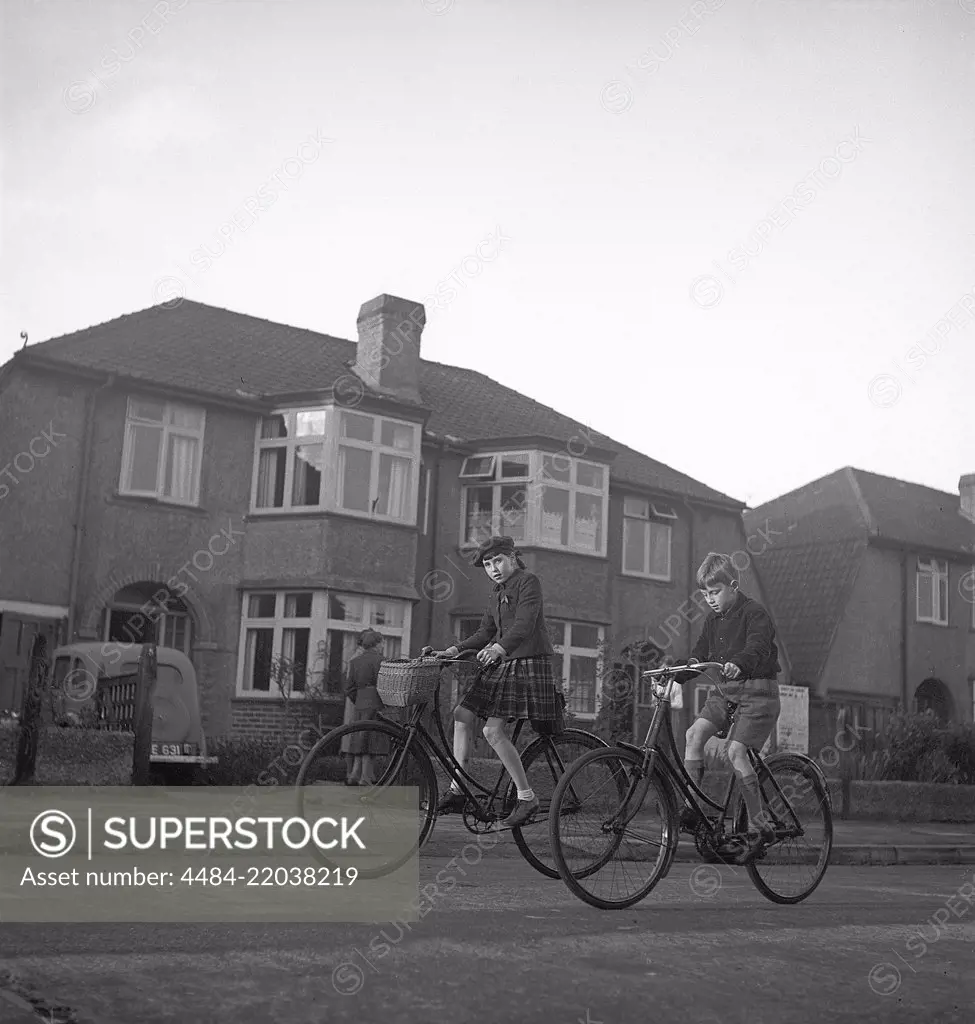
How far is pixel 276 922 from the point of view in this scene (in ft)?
20.2

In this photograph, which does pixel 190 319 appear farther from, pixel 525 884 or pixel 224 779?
pixel 525 884

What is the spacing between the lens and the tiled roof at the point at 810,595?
111ft

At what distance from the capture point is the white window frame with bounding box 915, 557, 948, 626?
3612 cm

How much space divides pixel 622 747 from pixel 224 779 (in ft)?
41.4

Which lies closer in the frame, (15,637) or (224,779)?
(224,779)

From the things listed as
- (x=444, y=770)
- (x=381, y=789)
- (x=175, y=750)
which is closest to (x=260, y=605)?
(x=175, y=750)

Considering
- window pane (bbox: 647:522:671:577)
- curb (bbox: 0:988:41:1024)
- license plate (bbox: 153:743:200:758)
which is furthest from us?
window pane (bbox: 647:522:671:577)

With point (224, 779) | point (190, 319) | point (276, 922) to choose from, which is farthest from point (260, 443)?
point (276, 922)

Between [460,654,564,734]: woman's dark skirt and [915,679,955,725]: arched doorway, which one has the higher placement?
Result: [915,679,955,725]: arched doorway

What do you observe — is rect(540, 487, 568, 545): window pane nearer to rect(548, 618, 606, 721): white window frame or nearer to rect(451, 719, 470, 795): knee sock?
rect(548, 618, 606, 721): white window frame

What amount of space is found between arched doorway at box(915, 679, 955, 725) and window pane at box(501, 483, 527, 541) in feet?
47.1

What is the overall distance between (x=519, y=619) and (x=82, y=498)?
1677cm

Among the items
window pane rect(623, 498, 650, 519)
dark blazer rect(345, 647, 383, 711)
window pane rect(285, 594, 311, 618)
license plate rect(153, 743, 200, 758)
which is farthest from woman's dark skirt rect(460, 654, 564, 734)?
window pane rect(623, 498, 650, 519)

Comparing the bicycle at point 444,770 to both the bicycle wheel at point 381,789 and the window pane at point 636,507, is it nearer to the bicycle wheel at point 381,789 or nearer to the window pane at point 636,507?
the bicycle wheel at point 381,789
